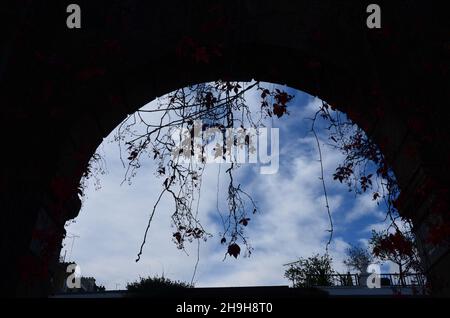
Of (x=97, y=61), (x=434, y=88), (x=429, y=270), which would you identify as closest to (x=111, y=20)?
(x=97, y=61)

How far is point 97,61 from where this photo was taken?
147 inches

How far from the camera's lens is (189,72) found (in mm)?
4074

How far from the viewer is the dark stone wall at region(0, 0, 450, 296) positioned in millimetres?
3404

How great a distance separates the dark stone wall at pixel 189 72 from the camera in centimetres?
340

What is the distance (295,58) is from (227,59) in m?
0.70

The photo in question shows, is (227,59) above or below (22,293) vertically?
above

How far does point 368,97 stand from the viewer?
382 cm

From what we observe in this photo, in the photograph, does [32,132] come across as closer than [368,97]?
Yes
